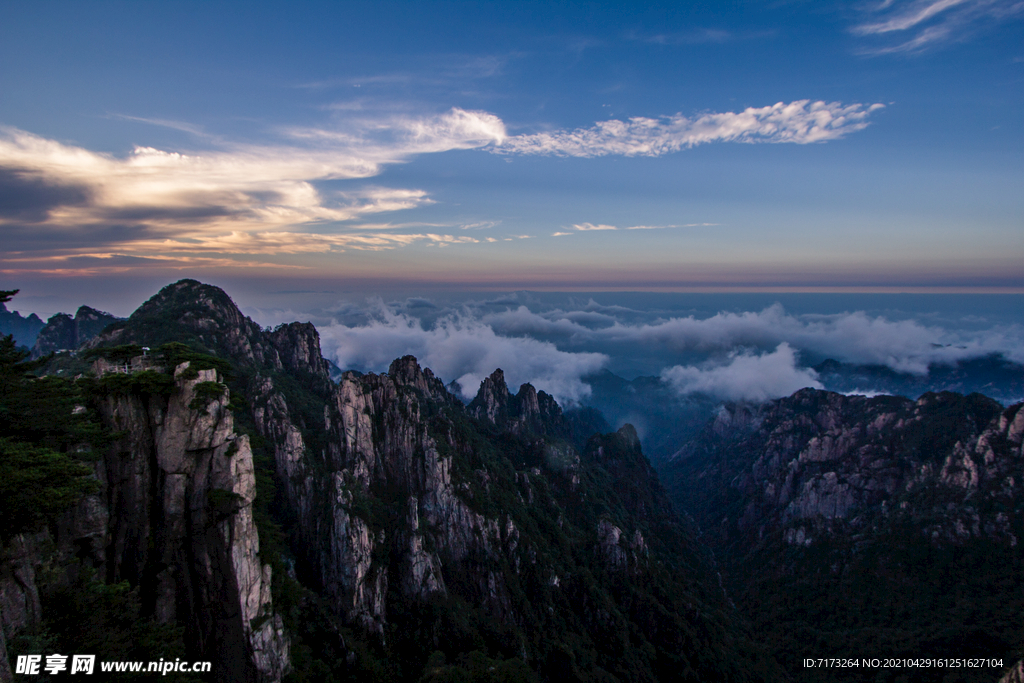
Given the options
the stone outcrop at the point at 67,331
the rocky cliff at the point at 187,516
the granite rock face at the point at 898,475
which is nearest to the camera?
the rocky cliff at the point at 187,516

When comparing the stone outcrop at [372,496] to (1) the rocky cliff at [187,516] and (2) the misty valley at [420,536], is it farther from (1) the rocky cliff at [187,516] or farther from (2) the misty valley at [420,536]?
(1) the rocky cliff at [187,516]

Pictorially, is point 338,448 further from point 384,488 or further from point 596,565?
point 596,565

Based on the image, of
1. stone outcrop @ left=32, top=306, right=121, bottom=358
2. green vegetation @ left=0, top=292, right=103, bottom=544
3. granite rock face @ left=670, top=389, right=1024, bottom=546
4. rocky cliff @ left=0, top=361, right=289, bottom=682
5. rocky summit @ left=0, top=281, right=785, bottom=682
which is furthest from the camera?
stone outcrop @ left=32, top=306, right=121, bottom=358

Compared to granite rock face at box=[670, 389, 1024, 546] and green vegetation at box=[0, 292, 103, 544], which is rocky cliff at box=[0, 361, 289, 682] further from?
granite rock face at box=[670, 389, 1024, 546]

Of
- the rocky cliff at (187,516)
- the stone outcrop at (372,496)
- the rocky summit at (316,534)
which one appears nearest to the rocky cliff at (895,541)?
the rocky summit at (316,534)

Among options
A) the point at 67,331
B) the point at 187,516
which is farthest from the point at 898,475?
the point at 67,331

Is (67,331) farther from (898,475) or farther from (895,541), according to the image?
(898,475)

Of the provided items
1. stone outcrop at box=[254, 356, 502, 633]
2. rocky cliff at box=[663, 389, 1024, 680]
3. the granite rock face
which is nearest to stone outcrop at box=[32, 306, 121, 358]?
stone outcrop at box=[254, 356, 502, 633]
